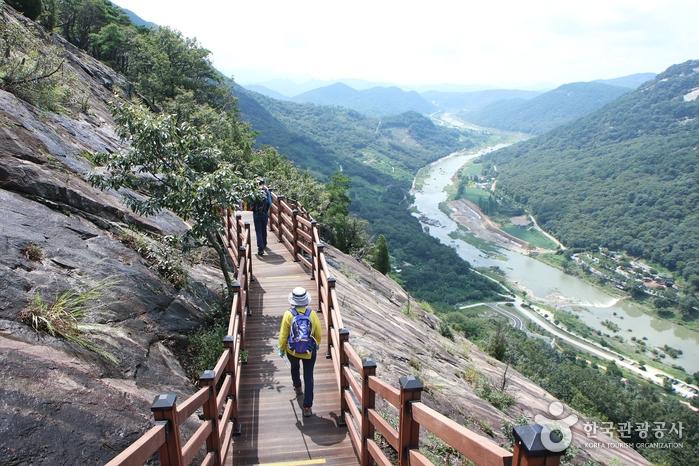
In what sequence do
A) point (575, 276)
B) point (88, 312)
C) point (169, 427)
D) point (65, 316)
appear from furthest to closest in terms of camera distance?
point (575, 276)
point (88, 312)
point (65, 316)
point (169, 427)

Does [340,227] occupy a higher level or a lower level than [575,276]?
higher

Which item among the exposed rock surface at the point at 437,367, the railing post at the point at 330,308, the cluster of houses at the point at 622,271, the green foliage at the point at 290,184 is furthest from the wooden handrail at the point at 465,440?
the cluster of houses at the point at 622,271

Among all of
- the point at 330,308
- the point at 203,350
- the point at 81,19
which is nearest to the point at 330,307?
the point at 330,308

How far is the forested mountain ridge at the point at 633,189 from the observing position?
113 m

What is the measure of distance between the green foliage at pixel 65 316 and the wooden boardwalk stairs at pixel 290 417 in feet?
5.01

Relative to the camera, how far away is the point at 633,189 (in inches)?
5482

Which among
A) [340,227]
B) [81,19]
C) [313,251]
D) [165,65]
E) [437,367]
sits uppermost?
[81,19]

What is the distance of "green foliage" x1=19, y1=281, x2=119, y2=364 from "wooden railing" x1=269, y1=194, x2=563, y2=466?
9.76ft

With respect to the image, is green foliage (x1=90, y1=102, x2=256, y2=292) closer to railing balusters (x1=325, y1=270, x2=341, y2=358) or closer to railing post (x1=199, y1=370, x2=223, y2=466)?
railing balusters (x1=325, y1=270, x2=341, y2=358)

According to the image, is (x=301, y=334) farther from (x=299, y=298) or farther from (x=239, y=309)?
(x=239, y=309)

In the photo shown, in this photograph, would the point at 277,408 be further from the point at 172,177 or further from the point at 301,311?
the point at 172,177

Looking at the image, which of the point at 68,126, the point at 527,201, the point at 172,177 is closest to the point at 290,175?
the point at 68,126

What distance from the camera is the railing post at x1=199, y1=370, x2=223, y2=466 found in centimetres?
437

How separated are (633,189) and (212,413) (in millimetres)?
165055
